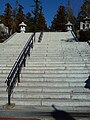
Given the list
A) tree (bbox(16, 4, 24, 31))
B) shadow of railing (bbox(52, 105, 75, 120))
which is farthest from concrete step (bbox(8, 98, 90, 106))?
tree (bbox(16, 4, 24, 31))

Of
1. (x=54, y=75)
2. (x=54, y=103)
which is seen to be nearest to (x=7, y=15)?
(x=54, y=75)

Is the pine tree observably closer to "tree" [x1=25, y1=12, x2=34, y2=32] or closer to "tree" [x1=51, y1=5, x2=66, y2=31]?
"tree" [x1=25, y1=12, x2=34, y2=32]

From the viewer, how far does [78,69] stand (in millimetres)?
10133

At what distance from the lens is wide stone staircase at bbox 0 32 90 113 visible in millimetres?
7387

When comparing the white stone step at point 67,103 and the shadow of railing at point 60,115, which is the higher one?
the white stone step at point 67,103

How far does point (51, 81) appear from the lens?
9078 mm

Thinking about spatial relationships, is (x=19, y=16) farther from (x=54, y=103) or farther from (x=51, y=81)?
(x=54, y=103)

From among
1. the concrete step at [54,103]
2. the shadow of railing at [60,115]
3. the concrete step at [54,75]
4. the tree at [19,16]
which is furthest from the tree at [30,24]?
the shadow of railing at [60,115]

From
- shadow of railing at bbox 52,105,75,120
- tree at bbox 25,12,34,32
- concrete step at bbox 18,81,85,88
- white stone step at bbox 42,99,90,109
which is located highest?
tree at bbox 25,12,34,32

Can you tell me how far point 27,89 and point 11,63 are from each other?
2993 millimetres

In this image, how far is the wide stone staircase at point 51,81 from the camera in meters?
7.39

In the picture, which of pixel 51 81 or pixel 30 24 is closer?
pixel 51 81

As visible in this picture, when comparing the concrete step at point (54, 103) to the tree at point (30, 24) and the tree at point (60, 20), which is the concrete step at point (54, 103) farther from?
the tree at point (60, 20)

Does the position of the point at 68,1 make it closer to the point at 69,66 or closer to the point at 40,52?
the point at 40,52
